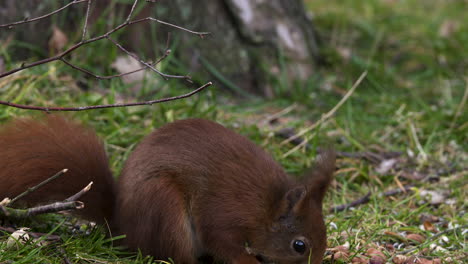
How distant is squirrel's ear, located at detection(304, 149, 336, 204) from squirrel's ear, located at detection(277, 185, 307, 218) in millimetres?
40

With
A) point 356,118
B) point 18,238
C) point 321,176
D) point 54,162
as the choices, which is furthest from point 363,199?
point 18,238

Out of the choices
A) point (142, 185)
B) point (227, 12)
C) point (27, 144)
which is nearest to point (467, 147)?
point (227, 12)

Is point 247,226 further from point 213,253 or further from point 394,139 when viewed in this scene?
point 394,139

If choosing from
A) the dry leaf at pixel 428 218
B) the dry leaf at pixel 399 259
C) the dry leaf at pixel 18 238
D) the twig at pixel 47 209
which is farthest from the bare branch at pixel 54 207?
the dry leaf at pixel 428 218

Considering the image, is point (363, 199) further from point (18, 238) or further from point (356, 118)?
point (18, 238)

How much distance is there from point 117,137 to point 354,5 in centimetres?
370

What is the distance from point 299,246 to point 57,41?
2.18m

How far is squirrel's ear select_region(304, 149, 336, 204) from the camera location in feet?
8.23

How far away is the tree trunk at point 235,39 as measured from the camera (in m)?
4.20

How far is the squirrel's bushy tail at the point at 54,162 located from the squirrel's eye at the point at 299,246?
2.30ft

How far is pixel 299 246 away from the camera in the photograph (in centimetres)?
246

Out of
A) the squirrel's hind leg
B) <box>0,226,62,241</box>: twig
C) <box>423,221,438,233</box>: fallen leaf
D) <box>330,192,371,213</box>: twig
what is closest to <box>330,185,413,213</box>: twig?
<box>330,192,371,213</box>: twig

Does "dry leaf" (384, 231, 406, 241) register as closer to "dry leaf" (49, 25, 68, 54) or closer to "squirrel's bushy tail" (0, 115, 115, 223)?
"squirrel's bushy tail" (0, 115, 115, 223)

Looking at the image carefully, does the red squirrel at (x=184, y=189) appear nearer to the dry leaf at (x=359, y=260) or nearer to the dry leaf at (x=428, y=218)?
the dry leaf at (x=359, y=260)
